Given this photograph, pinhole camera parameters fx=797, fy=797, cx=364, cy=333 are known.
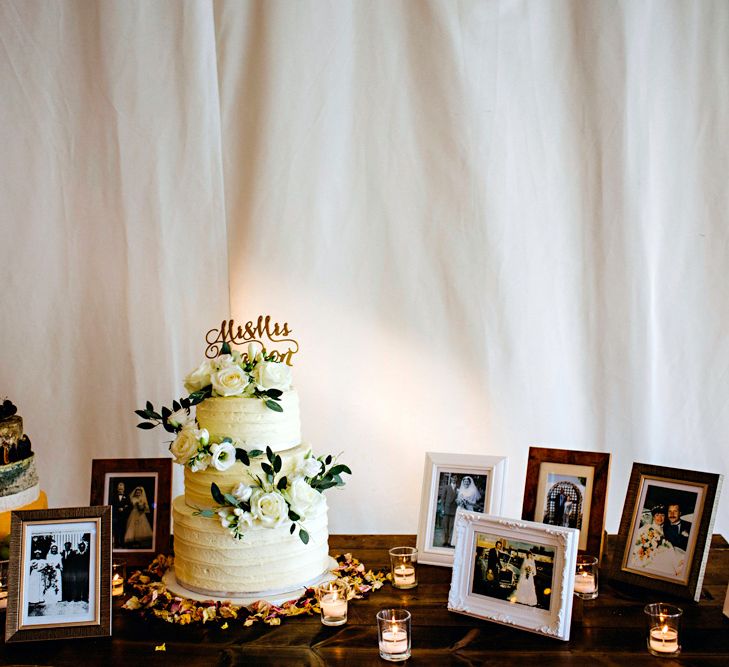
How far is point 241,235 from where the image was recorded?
2.42 m

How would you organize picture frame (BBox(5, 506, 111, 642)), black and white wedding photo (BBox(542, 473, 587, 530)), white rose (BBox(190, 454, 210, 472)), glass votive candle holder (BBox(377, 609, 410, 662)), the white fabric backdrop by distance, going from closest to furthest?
glass votive candle holder (BBox(377, 609, 410, 662))
picture frame (BBox(5, 506, 111, 642))
white rose (BBox(190, 454, 210, 472))
black and white wedding photo (BBox(542, 473, 587, 530))
the white fabric backdrop

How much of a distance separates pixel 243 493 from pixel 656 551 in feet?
3.24

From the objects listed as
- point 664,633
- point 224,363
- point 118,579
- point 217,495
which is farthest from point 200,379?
point 664,633

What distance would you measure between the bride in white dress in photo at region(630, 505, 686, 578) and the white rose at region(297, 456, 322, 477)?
795mm

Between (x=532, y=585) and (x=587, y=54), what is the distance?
1546mm

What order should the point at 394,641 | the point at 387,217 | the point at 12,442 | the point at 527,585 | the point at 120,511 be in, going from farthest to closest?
1. the point at 387,217
2. the point at 120,511
3. the point at 12,442
4. the point at 527,585
5. the point at 394,641

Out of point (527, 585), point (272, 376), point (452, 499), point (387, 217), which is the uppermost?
point (387, 217)

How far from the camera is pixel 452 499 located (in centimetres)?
211

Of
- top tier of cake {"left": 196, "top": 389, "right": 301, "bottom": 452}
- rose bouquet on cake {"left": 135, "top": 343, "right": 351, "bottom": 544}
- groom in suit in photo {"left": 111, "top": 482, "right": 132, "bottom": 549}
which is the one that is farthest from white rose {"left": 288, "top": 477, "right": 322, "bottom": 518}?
groom in suit in photo {"left": 111, "top": 482, "right": 132, "bottom": 549}

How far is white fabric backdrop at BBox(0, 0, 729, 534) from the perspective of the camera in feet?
7.77

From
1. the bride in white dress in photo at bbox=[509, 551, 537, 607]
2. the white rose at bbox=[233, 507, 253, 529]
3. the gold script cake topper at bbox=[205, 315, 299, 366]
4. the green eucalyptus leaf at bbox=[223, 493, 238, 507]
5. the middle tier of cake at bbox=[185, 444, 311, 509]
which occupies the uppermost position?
the gold script cake topper at bbox=[205, 315, 299, 366]

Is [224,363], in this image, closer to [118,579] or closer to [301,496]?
[301,496]

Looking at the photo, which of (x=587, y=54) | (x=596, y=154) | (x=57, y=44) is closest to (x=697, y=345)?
(x=596, y=154)

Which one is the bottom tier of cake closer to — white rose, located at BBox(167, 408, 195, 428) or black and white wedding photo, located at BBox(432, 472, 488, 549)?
white rose, located at BBox(167, 408, 195, 428)
